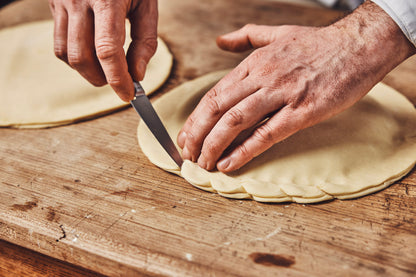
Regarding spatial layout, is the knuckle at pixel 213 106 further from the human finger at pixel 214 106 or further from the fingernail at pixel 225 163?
the fingernail at pixel 225 163

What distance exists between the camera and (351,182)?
3.37 feet

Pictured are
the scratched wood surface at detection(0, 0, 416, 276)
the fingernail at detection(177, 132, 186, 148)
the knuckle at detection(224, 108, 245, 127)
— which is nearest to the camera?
the scratched wood surface at detection(0, 0, 416, 276)

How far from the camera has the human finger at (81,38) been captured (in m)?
1.14

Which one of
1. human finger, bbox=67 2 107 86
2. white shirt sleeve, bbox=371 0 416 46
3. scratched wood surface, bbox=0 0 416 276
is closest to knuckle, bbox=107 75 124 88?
human finger, bbox=67 2 107 86

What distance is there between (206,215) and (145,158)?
316 millimetres

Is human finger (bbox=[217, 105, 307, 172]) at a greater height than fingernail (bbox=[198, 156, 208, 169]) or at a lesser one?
greater

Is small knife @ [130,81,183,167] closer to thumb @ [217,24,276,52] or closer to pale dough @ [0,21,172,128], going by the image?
pale dough @ [0,21,172,128]

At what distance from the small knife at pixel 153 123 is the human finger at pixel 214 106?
0.21ft

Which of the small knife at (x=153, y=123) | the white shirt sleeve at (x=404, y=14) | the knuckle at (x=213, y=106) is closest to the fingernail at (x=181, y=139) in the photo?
the small knife at (x=153, y=123)

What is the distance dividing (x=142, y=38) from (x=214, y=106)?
37cm

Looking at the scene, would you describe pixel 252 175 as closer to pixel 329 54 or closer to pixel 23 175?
pixel 329 54

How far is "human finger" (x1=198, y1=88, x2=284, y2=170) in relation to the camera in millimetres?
1007

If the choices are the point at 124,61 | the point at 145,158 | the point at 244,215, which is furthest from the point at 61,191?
the point at 244,215

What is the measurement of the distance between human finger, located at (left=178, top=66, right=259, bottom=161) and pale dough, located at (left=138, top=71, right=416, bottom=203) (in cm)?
9
